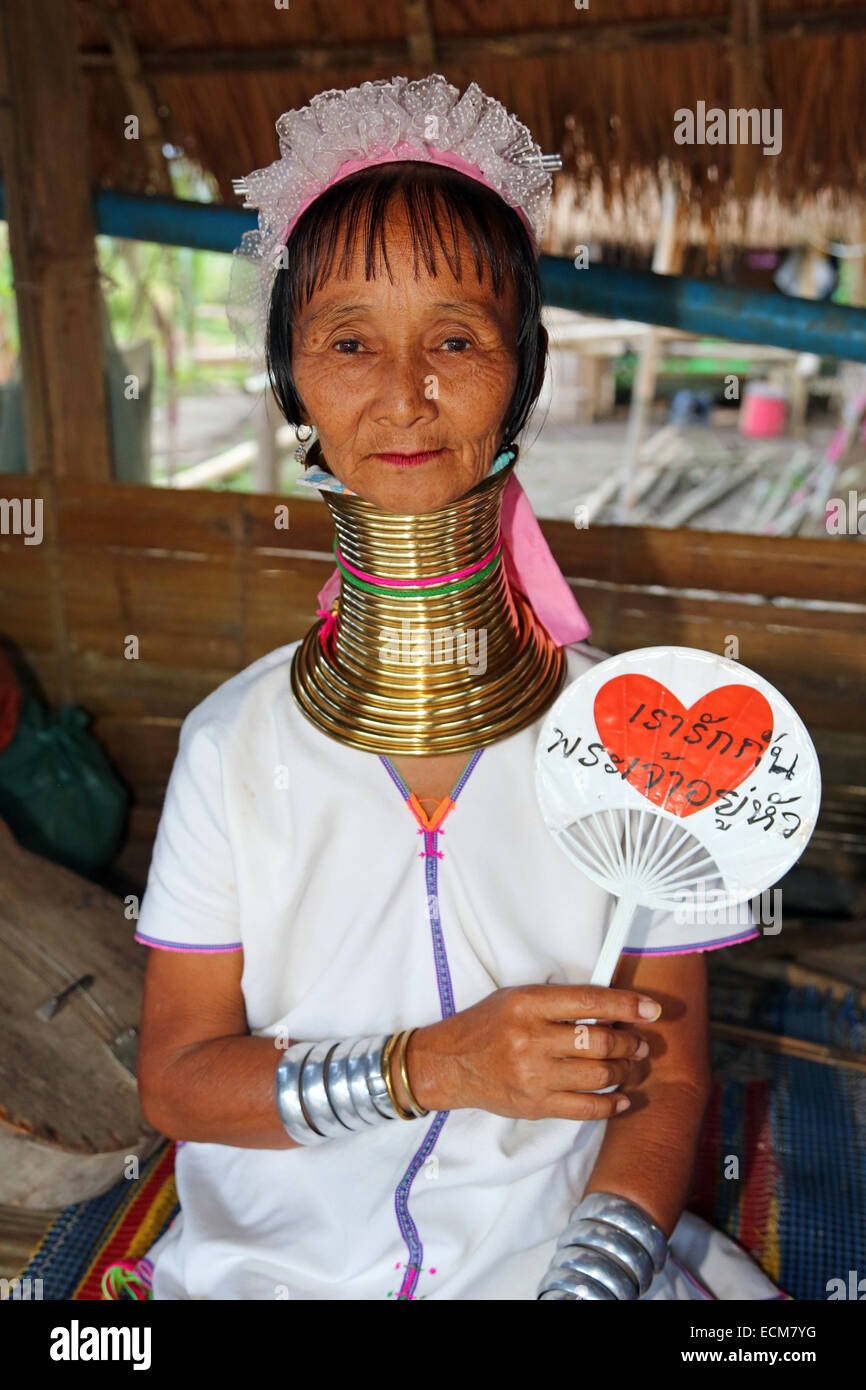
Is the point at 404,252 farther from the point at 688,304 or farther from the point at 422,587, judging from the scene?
the point at 688,304

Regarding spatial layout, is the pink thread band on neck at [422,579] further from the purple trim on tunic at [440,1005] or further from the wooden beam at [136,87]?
the wooden beam at [136,87]

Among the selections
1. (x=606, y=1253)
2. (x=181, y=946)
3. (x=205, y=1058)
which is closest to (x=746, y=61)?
(x=181, y=946)

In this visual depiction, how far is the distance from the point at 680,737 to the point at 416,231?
0.78 m

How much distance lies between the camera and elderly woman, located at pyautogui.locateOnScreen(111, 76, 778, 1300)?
173cm

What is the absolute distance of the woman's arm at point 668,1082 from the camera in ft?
6.08

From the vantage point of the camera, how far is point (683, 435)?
1247 cm

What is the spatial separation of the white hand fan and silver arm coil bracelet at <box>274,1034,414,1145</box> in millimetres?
349

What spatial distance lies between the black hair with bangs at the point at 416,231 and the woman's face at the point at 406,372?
1 centimetres

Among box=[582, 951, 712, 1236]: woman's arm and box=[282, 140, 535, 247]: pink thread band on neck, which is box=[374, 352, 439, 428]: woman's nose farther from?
box=[582, 951, 712, 1236]: woman's arm

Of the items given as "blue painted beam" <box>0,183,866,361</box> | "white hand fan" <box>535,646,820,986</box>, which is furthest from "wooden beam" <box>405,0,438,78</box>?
"white hand fan" <box>535,646,820,986</box>

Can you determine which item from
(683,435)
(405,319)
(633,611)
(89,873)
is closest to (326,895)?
(405,319)
